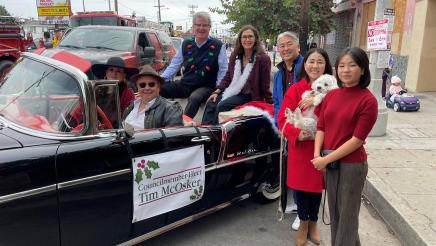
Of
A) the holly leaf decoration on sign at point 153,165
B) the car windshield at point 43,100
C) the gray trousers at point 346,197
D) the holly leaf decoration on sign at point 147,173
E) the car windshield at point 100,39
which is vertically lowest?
the gray trousers at point 346,197

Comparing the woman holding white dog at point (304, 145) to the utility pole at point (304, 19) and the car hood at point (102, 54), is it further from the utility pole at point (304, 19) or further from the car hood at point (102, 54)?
the utility pole at point (304, 19)

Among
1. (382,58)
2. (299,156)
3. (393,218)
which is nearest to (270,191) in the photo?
(299,156)

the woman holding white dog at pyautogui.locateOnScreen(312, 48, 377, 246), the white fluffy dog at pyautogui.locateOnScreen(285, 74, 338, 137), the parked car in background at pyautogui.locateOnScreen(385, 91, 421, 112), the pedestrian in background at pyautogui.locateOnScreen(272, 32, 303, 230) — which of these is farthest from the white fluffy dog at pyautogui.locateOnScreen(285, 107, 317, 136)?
the parked car in background at pyautogui.locateOnScreen(385, 91, 421, 112)

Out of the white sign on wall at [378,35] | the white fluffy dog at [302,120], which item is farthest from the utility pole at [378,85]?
the white fluffy dog at [302,120]

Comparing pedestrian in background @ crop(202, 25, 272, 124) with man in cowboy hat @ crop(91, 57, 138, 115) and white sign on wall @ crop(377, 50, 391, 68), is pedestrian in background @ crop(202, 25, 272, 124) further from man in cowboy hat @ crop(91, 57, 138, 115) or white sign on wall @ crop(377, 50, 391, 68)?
white sign on wall @ crop(377, 50, 391, 68)

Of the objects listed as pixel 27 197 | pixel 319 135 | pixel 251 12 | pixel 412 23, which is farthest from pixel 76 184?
pixel 251 12

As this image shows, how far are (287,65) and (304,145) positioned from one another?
36.1 inches

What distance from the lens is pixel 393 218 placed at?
3.67 metres

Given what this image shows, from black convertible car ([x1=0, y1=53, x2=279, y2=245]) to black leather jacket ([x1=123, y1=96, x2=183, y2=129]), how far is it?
10.6 inches

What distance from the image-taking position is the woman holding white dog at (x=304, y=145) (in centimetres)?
311

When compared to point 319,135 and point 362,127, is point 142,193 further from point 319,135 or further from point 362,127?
point 362,127

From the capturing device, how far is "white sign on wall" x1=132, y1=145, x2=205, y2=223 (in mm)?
2695

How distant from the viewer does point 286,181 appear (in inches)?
134

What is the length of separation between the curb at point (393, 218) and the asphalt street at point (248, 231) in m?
0.06
